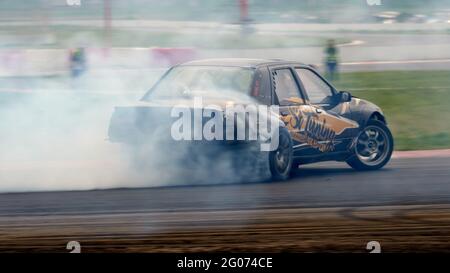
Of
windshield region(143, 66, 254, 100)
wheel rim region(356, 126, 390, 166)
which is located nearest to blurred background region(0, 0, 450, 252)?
wheel rim region(356, 126, 390, 166)

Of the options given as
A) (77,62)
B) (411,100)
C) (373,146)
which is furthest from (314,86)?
(411,100)

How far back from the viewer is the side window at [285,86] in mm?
9711

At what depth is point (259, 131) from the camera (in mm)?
9109

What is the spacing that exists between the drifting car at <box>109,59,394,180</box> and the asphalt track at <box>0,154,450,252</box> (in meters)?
0.37

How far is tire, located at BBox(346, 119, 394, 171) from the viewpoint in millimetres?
10523

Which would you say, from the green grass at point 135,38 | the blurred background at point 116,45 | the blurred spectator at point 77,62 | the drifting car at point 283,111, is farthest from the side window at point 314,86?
the blurred spectator at point 77,62

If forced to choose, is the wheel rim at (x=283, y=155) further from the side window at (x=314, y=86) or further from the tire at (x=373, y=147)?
the tire at (x=373, y=147)

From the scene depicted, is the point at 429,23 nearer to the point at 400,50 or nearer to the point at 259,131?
the point at 259,131

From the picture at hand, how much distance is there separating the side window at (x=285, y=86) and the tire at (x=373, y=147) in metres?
1.04

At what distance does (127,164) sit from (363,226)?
10.1ft

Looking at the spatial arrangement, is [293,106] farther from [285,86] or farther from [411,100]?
[411,100]

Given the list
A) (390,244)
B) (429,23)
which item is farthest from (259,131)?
(429,23)
